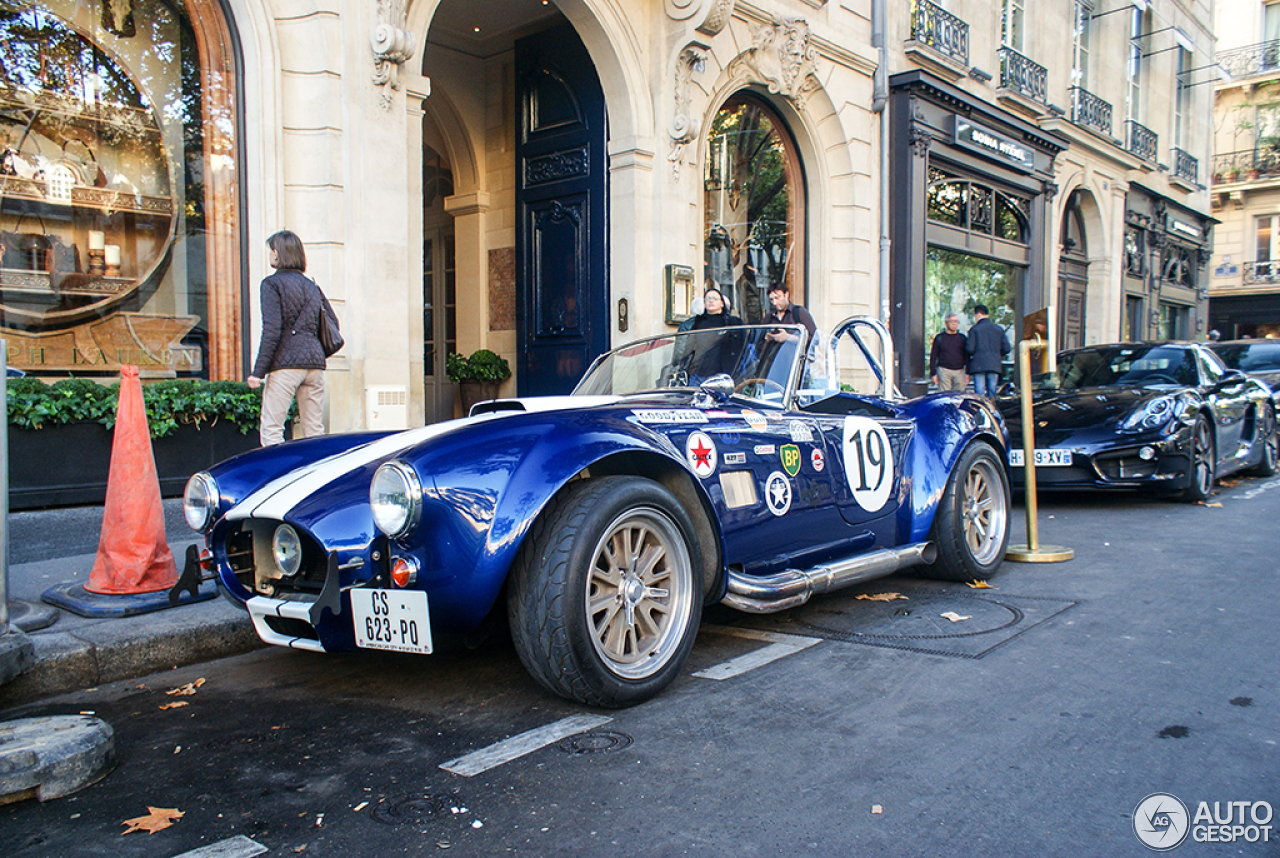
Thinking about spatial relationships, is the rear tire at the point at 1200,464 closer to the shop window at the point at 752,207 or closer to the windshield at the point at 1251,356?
the shop window at the point at 752,207

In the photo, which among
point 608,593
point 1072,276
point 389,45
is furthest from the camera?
point 1072,276

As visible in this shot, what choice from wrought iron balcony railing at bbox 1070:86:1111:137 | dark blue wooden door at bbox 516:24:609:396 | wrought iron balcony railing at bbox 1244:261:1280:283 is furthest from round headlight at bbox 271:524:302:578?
wrought iron balcony railing at bbox 1244:261:1280:283

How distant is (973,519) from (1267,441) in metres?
7.13

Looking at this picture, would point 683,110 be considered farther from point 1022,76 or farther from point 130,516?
point 1022,76

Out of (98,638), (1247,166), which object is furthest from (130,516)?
(1247,166)

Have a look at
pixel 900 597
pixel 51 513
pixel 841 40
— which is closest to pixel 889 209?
pixel 841 40

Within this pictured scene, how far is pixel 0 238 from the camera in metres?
6.98

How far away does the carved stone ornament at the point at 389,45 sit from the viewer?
297 inches

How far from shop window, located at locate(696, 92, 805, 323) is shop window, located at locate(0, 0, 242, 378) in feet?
19.7

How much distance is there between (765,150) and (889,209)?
2705 millimetres

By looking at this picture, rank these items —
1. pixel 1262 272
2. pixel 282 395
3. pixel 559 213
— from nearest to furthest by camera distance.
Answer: pixel 282 395
pixel 559 213
pixel 1262 272

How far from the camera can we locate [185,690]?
354 cm

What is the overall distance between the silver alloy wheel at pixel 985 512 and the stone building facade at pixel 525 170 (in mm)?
4609

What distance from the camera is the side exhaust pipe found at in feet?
11.7
